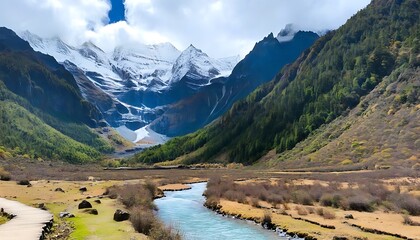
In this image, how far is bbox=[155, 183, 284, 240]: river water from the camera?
4097cm

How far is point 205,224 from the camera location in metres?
48.5

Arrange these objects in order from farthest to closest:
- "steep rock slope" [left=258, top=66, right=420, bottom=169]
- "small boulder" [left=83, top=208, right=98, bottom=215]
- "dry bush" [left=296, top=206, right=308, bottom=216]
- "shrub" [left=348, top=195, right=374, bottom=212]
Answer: "steep rock slope" [left=258, top=66, right=420, bottom=169]
"shrub" [left=348, top=195, right=374, bottom=212]
"dry bush" [left=296, top=206, right=308, bottom=216]
"small boulder" [left=83, top=208, right=98, bottom=215]

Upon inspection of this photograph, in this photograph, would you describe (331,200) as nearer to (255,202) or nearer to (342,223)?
(255,202)

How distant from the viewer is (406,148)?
415 ft

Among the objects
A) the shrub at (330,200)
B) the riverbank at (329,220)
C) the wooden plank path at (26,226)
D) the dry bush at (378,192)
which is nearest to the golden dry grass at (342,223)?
the riverbank at (329,220)

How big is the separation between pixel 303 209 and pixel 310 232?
13658 mm

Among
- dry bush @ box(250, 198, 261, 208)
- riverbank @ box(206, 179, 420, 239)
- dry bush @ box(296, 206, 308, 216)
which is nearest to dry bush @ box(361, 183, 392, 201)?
riverbank @ box(206, 179, 420, 239)

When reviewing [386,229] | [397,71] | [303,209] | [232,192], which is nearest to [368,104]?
[397,71]

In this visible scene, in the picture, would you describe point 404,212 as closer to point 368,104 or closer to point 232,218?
point 232,218

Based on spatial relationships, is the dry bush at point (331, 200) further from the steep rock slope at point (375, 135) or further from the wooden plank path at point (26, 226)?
the steep rock slope at point (375, 135)

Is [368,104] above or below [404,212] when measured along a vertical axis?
above

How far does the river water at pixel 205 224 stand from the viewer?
134 feet

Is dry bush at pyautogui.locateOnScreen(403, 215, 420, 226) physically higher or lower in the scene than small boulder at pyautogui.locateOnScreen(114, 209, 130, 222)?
lower

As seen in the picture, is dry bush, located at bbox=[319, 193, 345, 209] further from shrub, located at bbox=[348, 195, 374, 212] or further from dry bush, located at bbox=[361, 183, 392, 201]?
dry bush, located at bbox=[361, 183, 392, 201]
